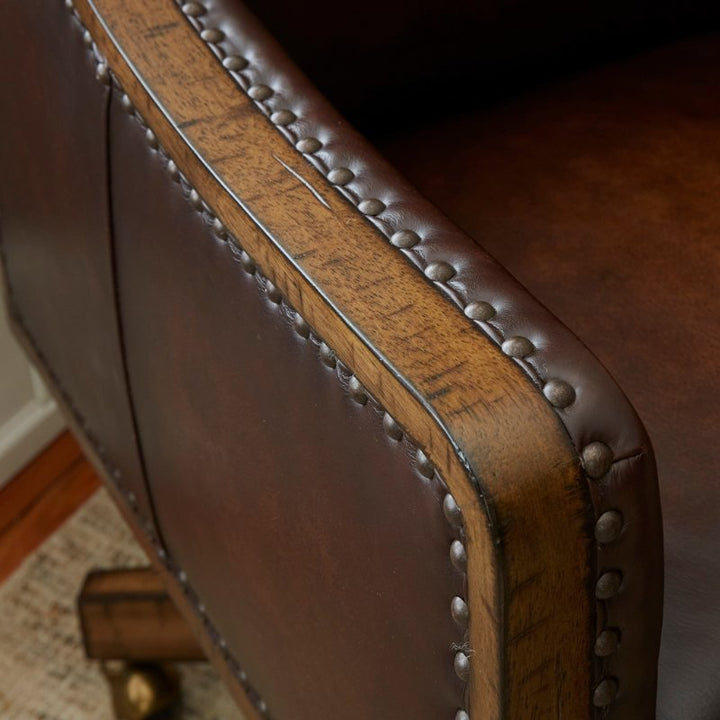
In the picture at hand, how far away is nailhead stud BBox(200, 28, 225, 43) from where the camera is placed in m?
0.56

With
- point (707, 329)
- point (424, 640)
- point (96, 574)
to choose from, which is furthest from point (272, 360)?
point (96, 574)

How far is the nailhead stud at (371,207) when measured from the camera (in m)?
0.48

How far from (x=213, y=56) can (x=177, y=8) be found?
37mm

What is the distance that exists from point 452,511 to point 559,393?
0.05m

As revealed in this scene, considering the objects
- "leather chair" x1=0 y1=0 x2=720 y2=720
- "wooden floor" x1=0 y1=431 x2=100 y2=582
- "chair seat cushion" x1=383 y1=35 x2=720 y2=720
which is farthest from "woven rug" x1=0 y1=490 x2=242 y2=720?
"chair seat cushion" x1=383 y1=35 x2=720 y2=720

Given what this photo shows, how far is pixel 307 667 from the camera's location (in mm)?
582

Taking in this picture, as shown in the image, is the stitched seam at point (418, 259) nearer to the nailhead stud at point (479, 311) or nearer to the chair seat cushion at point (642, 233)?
the nailhead stud at point (479, 311)

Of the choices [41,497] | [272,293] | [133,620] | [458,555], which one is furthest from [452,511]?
[41,497]

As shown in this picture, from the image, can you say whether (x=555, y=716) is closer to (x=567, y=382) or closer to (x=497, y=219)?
(x=567, y=382)

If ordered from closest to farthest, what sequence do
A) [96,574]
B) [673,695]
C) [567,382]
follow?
[567,382] → [673,695] → [96,574]

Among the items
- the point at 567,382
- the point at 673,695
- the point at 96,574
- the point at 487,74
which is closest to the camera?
the point at 567,382

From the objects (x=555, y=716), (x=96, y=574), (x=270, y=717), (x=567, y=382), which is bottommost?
(x=96, y=574)

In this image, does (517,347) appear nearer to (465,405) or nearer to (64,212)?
(465,405)

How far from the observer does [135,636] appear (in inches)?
37.9
